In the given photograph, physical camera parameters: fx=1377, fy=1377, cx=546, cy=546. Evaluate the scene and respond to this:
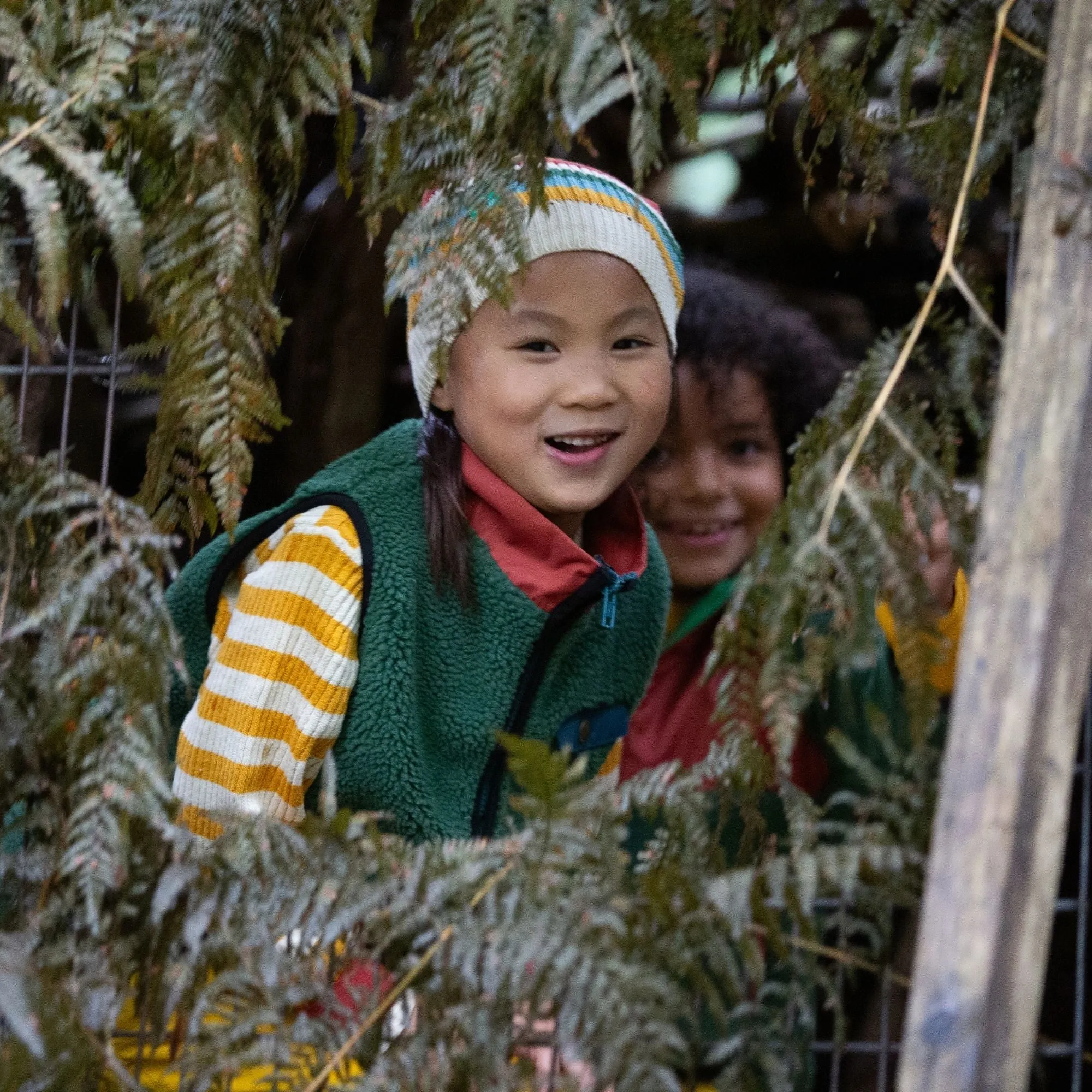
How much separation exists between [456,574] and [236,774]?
412 millimetres

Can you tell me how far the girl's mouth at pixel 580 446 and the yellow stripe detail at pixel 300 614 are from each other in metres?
0.39

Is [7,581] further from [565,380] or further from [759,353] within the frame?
[759,353]

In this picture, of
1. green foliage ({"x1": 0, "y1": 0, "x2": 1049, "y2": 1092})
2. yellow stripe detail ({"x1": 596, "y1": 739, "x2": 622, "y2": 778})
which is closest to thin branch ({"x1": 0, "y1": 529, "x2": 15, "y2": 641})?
green foliage ({"x1": 0, "y1": 0, "x2": 1049, "y2": 1092})

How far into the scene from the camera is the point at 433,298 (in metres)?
1.43

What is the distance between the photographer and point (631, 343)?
1.95m

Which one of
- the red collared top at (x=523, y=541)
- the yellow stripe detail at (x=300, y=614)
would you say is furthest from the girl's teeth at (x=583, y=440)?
the yellow stripe detail at (x=300, y=614)

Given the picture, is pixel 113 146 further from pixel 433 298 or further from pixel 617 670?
pixel 617 670

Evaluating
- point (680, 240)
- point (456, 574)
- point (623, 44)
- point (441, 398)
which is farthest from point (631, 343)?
point (680, 240)

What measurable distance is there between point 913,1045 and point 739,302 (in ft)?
6.92

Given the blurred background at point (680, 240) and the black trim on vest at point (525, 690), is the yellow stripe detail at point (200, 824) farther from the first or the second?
the blurred background at point (680, 240)

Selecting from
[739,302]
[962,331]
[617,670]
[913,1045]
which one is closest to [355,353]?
[739,302]

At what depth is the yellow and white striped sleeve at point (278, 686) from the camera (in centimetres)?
174

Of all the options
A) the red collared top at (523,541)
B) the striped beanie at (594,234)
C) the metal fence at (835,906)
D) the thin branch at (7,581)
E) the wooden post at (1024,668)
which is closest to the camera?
the wooden post at (1024,668)

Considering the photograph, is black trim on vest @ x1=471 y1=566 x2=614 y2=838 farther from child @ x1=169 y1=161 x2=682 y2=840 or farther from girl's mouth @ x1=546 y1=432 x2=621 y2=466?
girl's mouth @ x1=546 y1=432 x2=621 y2=466
